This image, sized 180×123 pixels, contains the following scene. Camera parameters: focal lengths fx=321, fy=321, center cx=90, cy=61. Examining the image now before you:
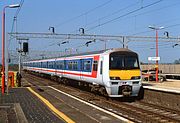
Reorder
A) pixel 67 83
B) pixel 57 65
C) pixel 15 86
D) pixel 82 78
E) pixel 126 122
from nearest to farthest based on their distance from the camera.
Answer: pixel 126 122 → pixel 82 78 → pixel 15 86 → pixel 67 83 → pixel 57 65

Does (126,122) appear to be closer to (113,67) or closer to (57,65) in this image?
(113,67)

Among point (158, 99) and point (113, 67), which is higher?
point (113, 67)

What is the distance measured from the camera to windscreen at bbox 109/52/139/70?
17.1 m

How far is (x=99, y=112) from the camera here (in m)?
12.5

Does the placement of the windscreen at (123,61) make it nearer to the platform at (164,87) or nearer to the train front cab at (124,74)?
the train front cab at (124,74)

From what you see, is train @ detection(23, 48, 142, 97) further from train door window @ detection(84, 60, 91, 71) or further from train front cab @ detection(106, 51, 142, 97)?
train door window @ detection(84, 60, 91, 71)

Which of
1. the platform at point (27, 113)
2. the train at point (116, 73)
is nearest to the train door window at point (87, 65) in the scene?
the train at point (116, 73)

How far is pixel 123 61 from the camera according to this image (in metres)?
17.3

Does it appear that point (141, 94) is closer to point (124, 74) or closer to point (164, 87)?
point (124, 74)

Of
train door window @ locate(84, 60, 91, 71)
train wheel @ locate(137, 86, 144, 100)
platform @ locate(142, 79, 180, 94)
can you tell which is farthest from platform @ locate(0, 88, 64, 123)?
train door window @ locate(84, 60, 91, 71)

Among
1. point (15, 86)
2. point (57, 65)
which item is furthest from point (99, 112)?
point (57, 65)

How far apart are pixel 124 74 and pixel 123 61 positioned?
0.78m

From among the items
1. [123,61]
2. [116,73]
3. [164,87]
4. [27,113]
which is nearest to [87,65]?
[123,61]

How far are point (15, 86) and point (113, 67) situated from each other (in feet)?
40.7
